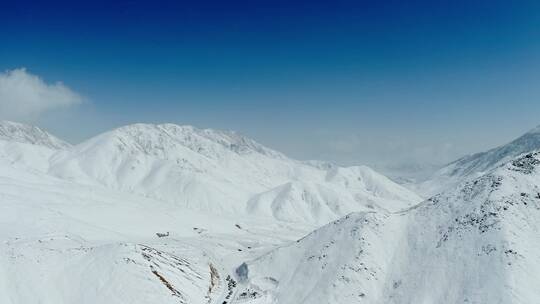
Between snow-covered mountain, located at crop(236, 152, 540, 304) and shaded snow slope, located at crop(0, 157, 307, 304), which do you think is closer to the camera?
snow-covered mountain, located at crop(236, 152, 540, 304)

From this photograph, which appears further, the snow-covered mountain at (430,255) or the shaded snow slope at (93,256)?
the shaded snow slope at (93,256)

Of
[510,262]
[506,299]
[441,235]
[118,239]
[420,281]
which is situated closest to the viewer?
[506,299]

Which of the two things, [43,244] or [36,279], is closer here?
[36,279]

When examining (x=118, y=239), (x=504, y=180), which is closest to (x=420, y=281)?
(x=504, y=180)

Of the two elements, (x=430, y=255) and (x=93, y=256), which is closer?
(x=430, y=255)

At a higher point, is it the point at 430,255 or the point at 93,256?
the point at 93,256

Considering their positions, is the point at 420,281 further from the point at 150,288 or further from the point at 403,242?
the point at 150,288

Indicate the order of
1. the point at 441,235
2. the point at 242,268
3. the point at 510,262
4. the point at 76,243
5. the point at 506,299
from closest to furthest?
the point at 506,299 < the point at 510,262 < the point at 441,235 < the point at 76,243 < the point at 242,268

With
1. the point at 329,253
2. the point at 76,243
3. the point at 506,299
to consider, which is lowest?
the point at 506,299
